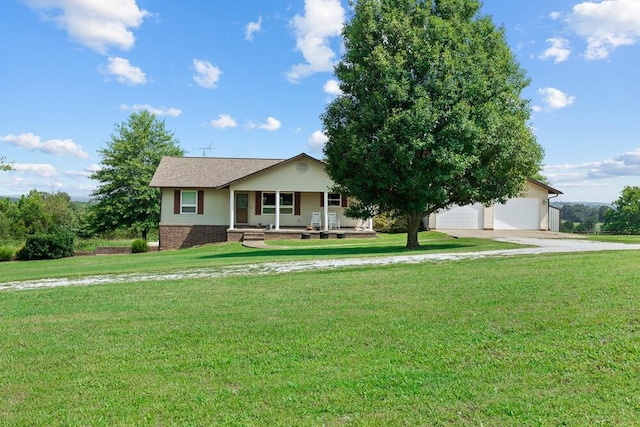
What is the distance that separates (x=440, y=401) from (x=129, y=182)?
36200 millimetres

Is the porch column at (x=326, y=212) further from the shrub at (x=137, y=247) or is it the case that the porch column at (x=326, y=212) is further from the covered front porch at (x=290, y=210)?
the shrub at (x=137, y=247)

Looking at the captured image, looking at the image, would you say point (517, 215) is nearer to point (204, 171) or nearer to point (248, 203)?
point (248, 203)

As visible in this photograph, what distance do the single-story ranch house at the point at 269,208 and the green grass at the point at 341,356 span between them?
18.0 metres

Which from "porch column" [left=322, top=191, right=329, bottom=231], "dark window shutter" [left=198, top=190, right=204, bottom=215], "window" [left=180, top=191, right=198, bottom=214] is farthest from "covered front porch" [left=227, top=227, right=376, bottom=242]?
"window" [left=180, top=191, right=198, bottom=214]

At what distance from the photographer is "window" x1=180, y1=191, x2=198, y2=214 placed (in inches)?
1063

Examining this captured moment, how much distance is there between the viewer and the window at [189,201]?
1063 inches

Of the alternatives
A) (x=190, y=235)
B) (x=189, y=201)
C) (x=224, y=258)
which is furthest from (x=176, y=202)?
(x=224, y=258)

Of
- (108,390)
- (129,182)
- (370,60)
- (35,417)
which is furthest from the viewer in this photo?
(129,182)

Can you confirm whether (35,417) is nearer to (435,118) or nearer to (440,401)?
(440,401)

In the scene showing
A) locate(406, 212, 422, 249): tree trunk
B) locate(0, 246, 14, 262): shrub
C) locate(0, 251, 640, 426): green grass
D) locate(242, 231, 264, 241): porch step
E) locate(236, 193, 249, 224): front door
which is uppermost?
locate(236, 193, 249, 224): front door

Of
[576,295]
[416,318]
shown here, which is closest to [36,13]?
[416,318]

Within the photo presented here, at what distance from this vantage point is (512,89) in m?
16.6

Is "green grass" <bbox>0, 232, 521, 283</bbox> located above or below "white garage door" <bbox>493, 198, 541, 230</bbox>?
below

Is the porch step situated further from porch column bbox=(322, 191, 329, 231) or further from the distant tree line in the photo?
the distant tree line
